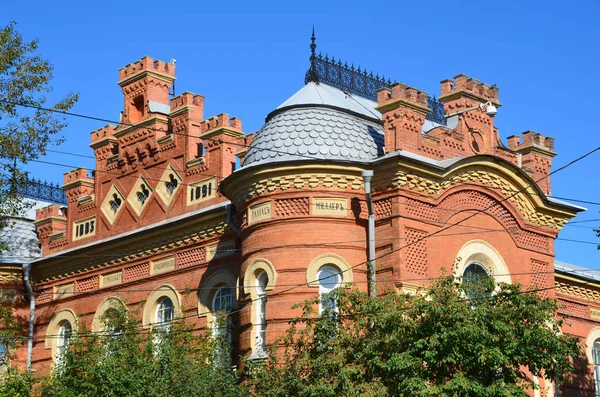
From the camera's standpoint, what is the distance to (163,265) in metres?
30.0

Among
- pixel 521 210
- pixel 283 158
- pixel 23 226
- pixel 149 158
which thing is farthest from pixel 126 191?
pixel 521 210

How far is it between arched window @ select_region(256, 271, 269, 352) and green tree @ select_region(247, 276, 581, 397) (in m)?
3.14

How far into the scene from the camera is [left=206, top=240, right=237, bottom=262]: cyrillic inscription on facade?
2799cm

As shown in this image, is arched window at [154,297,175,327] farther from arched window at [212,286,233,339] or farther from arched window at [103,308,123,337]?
arched window at [212,286,233,339]

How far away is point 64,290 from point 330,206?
424 inches

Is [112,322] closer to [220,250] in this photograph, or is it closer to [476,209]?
[220,250]

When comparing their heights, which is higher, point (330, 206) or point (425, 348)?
point (330, 206)

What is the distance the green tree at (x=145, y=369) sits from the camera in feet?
76.3

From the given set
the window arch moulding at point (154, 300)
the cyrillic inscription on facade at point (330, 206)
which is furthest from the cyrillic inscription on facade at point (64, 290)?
the cyrillic inscription on facade at point (330, 206)

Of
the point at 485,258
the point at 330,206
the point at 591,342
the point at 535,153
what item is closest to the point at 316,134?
the point at 330,206

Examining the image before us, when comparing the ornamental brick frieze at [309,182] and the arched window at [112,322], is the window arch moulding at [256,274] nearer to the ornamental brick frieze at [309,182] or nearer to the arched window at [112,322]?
the ornamental brick frieze at [309,182]

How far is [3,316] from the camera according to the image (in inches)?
1251

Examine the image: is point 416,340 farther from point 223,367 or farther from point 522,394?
point 223,367

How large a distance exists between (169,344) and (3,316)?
28.0 feet
